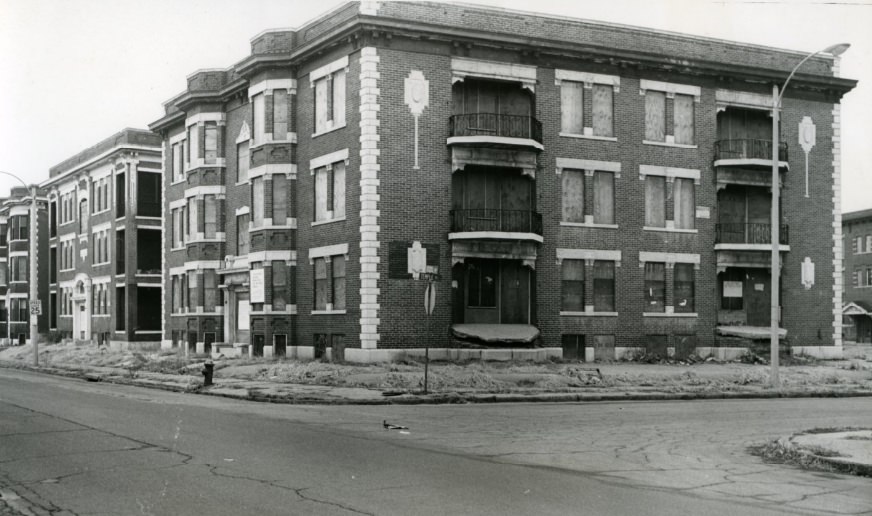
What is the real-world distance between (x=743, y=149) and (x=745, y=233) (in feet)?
11.5

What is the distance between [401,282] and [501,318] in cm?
431

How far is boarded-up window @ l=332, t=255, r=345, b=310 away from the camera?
104 feet

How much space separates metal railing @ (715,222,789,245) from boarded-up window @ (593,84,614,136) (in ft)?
21.2

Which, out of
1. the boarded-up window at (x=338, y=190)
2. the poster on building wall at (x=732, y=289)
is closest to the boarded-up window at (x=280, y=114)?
the boarded-up window at (x=338, y=190)

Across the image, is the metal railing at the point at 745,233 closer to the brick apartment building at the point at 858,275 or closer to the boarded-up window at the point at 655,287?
the boarded-up window at the point at 655,287

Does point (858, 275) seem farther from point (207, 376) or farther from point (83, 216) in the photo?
point (207, 376)

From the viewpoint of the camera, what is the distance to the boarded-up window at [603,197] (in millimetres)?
33906

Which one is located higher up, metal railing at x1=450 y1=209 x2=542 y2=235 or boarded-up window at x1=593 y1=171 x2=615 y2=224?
boarded-up window at x1=593 y1=171 x2=615 y2=224

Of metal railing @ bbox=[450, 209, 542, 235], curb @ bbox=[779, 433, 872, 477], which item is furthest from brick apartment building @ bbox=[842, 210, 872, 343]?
curb @ bbox=[779, 433, 872, 477]

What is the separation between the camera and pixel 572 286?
1316 inches

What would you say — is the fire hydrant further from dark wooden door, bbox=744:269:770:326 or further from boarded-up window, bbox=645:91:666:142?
dark wooden door, bbox=744:269:770:326

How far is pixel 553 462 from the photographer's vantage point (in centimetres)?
1157

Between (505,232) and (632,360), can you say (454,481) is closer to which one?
(505,232)

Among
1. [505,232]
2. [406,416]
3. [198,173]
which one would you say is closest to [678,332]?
[505,232]
